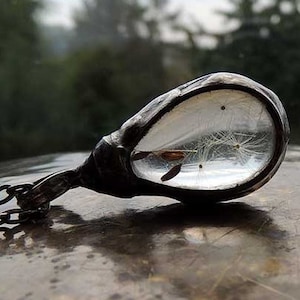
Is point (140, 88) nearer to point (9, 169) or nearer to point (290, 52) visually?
point (290, 52)

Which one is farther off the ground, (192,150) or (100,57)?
(100,57)

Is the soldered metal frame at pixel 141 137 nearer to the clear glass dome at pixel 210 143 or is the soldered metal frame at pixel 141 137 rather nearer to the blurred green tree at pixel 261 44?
the clear glass dome at pixel 210 143

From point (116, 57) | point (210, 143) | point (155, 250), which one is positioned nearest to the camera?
point (155, 250)

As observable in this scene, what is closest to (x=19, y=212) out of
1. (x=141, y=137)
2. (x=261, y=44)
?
(x=141, y=137)

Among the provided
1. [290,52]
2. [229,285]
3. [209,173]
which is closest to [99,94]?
[290,52]

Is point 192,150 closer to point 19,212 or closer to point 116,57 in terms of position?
point 19,212

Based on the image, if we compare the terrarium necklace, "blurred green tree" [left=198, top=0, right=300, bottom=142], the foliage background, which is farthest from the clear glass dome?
the foliage background

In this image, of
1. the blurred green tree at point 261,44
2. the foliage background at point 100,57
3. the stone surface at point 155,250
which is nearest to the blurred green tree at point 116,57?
the foliage background at point 100,57
